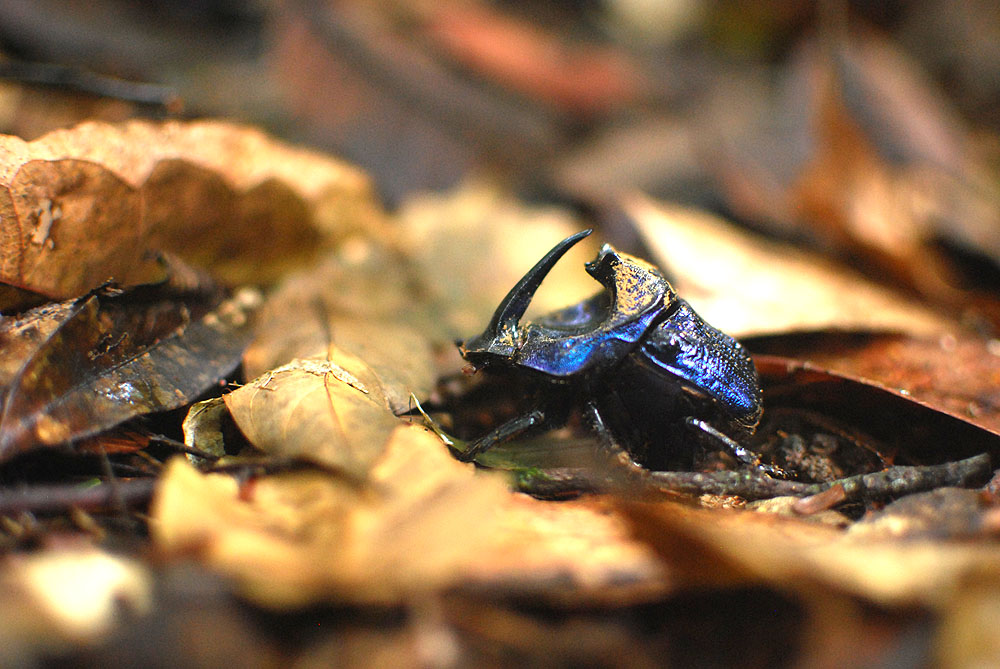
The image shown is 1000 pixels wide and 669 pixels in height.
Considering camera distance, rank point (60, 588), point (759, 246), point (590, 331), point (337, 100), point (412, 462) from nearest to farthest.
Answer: point (60, 588) → point (412, 462) → point (590, 331) → point (759, 246) → point (337, 100)

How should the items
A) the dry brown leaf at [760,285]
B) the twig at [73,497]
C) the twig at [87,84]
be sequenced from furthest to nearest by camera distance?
the twig at [87,84]
the dry brown leaf at [760,285]
the twig at [73,497]

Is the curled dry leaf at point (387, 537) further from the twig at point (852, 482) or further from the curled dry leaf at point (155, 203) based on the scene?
the curled dry leaf at point (155, 203)

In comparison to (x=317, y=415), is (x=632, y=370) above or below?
above

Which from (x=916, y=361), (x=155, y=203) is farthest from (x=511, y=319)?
(x=916, y=361)

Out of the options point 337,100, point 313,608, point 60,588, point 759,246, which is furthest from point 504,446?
point 337,100

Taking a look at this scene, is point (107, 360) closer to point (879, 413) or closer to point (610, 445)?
point (610, 445)

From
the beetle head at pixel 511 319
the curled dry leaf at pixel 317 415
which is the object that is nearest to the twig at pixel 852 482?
the beetle head at pixel 511 319

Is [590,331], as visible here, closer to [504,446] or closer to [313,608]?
[504,446]

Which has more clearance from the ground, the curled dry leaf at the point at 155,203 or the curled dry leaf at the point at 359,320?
the curled dry leaf at the point at 155,203
